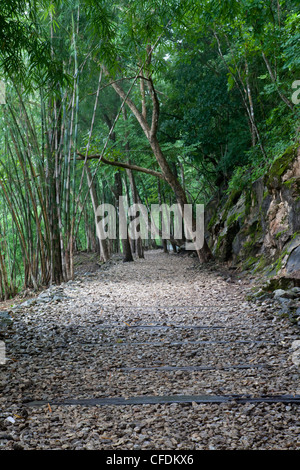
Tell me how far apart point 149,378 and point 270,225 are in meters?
3.40

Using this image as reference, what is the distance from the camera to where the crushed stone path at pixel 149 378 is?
1.38m

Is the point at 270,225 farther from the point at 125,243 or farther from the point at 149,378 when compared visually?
the point at 125,243

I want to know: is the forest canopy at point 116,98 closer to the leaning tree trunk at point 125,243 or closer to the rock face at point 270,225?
the leaning tree trunk at point 125,243

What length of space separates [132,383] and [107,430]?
0.46m

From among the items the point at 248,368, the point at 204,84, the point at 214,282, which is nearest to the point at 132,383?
the point at 248,368

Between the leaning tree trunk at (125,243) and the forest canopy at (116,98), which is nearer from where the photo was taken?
the forest canopy at (116,98)

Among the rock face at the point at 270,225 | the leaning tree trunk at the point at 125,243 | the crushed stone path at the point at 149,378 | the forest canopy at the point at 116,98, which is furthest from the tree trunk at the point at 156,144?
the crushed stone path at the point at 149,378

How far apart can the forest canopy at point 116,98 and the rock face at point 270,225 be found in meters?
0.40

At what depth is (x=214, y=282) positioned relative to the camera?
201 inches

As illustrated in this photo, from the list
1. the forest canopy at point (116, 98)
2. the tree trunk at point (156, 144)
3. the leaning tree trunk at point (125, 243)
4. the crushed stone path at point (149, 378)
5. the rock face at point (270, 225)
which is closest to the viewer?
the crushed stone path at point (149, 378)

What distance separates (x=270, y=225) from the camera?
4855 millimetres

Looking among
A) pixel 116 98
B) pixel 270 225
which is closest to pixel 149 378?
pixel 270 225

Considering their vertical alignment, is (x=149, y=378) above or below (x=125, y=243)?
below

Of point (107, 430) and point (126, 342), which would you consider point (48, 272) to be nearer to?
point (126, 342)
